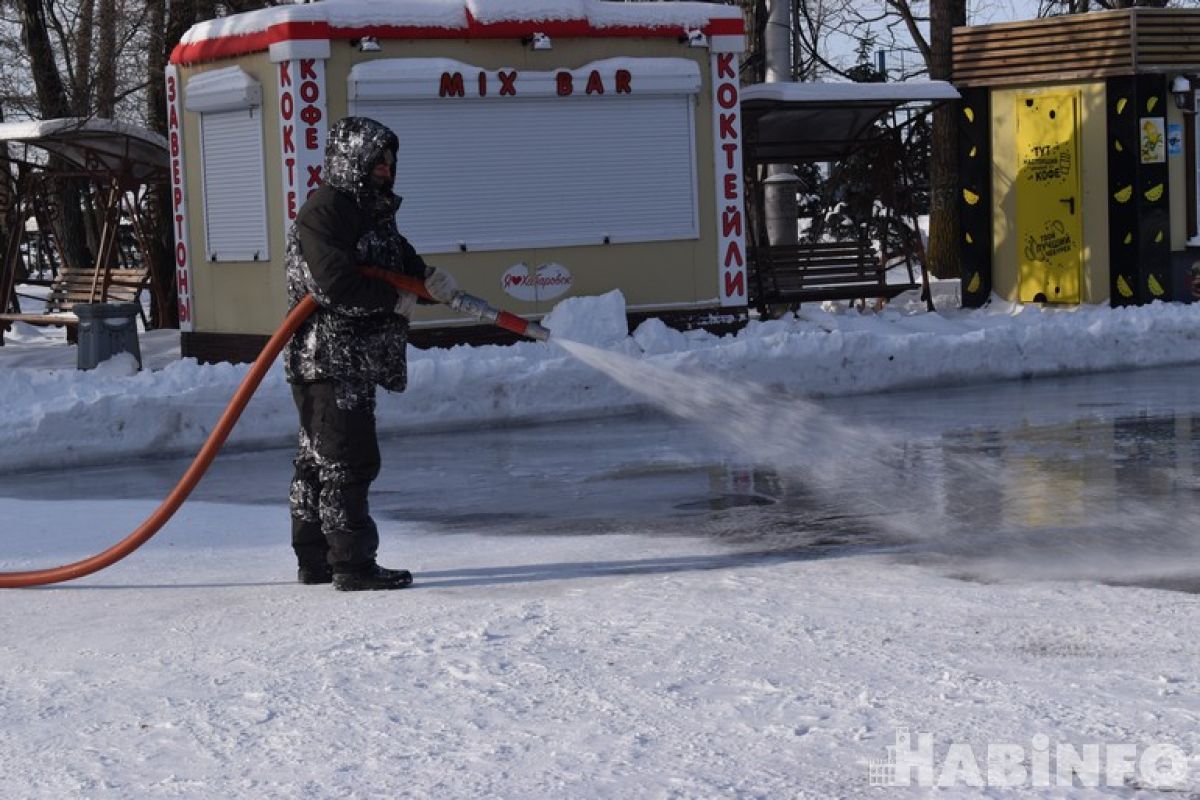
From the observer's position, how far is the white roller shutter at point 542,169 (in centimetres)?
1747

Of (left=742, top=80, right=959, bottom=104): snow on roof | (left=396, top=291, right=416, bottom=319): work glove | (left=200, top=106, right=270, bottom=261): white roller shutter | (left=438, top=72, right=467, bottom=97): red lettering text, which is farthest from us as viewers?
(left=742, top=80, right=959, bottom=104): snow on roof

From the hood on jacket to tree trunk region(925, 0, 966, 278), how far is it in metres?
18.7

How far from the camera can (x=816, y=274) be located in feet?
69.4

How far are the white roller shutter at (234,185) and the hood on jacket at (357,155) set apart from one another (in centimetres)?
1022

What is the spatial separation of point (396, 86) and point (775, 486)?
7920mm

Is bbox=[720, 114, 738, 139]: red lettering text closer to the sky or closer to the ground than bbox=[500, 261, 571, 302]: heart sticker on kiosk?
closer to the sky

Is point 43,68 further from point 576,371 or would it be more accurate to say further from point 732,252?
point 576,371

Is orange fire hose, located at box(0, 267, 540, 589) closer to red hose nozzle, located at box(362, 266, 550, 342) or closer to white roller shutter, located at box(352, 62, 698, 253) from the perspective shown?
red hose nozzle, located at box(362, 266, 550, 342)

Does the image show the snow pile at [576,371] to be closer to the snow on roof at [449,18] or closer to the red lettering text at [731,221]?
the red lettering text at [731,221]

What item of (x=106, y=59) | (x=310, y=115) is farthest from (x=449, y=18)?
(x=106, y=59)

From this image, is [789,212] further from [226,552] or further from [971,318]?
[226,552]

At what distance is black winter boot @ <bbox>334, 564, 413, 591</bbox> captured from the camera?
7566 millimetres

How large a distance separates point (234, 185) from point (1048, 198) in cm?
876

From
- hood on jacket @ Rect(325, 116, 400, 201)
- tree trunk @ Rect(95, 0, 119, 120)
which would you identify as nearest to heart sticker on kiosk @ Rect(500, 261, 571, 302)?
tree trunk @ Rect(95, 0, 119, 120)
